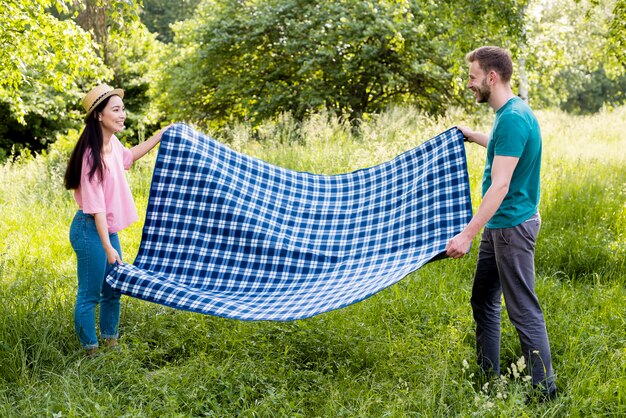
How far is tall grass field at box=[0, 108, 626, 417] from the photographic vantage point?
348 centimetres

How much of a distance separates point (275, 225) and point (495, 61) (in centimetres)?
165

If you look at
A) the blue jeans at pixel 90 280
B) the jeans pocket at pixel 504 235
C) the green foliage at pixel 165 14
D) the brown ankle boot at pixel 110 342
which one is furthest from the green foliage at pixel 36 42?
the green foliage at pixel 165 14

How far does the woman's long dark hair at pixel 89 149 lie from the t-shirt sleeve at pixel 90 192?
0.07 feet

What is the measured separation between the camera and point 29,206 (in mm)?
7809

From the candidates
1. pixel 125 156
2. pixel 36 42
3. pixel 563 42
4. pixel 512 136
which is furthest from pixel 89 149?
pixel 563 42

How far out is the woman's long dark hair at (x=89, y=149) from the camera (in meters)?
3.82

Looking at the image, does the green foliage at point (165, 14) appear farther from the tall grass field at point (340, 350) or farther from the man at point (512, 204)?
the man at point (512, 204)

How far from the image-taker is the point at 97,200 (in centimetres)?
380

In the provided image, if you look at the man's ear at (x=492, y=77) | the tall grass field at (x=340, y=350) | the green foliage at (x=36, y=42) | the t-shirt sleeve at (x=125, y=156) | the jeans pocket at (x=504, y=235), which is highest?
the green foliage at (x=36, y=42)

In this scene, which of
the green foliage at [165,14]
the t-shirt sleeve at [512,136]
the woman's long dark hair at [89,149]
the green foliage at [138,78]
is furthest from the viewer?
the green foliage at [165,14]

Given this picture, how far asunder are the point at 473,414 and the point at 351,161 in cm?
499

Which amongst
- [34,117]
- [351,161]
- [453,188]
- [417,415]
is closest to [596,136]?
[351,161]

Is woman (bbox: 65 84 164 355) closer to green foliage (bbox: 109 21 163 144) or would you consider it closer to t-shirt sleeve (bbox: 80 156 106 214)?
t-shirt sleeve (bbox: 80 156 106 214)

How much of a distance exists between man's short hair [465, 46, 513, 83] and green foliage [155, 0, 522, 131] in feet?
30.0
